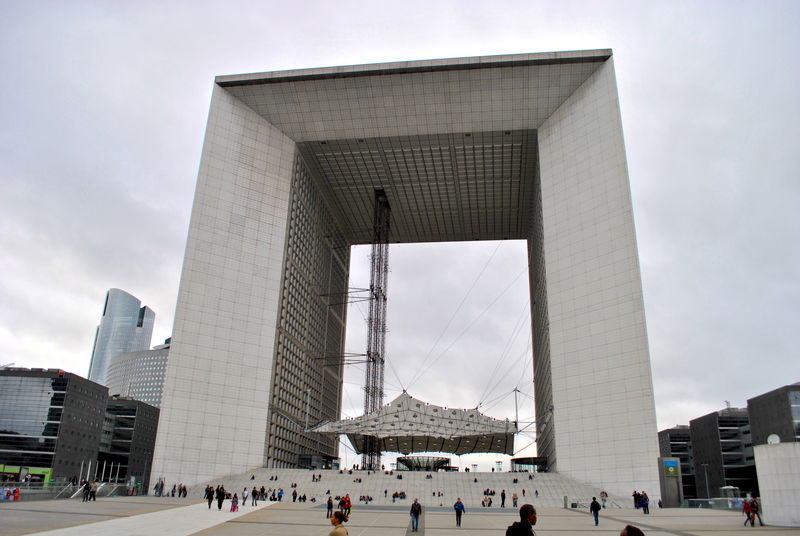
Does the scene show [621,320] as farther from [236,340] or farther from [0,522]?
[0,522]

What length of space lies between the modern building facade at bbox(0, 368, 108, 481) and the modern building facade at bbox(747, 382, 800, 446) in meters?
116

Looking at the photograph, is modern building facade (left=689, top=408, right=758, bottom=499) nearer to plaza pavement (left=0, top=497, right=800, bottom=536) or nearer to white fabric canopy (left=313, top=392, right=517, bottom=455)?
white fabric canopy (left=313, top=392, right=517, bottom=455)

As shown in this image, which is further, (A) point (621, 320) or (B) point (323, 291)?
(B) point (323, 291)

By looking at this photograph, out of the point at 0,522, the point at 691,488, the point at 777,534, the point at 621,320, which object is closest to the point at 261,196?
the point at 621,320

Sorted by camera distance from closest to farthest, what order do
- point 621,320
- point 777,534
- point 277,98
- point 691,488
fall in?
1. point 777,534
2. point 621,320
3. point 277,98
4. point 691,488

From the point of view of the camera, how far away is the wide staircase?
4512cm

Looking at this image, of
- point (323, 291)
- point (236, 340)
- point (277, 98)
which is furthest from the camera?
point (323, 291)

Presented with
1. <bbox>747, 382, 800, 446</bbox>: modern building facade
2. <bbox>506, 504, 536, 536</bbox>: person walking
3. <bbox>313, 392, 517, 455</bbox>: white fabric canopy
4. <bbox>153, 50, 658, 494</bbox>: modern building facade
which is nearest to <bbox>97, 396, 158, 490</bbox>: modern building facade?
<bbox>153, 50, 658, 494</bbox>: modern building facade

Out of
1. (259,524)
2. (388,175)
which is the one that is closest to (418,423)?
(388,175)

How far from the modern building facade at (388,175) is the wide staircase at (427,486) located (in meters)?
2.42

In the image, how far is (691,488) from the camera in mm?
131375

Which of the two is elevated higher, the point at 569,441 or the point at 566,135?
the point at 566,135

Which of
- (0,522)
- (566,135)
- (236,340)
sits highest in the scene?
(566,135)

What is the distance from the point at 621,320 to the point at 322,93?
34.5m
